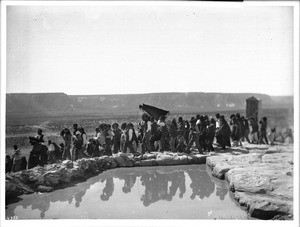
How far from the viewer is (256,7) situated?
23.7 ft

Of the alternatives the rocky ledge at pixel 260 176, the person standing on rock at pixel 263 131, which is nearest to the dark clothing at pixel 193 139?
the rocky ledge at pixel 260 176

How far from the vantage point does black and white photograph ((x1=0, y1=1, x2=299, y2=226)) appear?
665 cm

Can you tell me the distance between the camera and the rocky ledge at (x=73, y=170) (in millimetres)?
6750

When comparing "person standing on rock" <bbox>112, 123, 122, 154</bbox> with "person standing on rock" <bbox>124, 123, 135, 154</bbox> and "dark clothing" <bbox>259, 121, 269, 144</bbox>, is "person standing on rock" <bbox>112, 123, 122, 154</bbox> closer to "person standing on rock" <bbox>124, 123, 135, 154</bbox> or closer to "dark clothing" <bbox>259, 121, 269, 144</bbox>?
"person standing on rock" <bbox>124, 123, 135, 154</bbox>

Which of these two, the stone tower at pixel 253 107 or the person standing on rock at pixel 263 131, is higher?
the stone tower at pixel 253 107

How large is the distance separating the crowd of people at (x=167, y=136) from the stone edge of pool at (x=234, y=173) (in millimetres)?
211

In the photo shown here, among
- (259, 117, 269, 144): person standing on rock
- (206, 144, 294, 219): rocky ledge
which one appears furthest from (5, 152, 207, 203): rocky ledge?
(259, 117, 269, 144): person standing on rock

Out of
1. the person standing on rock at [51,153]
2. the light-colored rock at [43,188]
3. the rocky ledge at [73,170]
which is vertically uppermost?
the person standing on rock at [51,153]

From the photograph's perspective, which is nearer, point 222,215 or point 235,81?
point 222,215

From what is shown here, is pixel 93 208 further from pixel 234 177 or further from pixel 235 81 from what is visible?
pixel 235 81

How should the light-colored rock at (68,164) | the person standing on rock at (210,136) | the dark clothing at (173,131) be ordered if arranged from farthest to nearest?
the dark clothing at (173,131)
the person standing on rock at (210,136)
the light-colored rock at (68,164)

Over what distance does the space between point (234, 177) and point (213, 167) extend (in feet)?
2.80

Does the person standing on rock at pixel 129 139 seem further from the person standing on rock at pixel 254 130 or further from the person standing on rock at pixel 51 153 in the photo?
the person standing on rock at pixel 254 130

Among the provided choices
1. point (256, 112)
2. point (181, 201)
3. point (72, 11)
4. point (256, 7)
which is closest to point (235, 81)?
point (256, 112)
